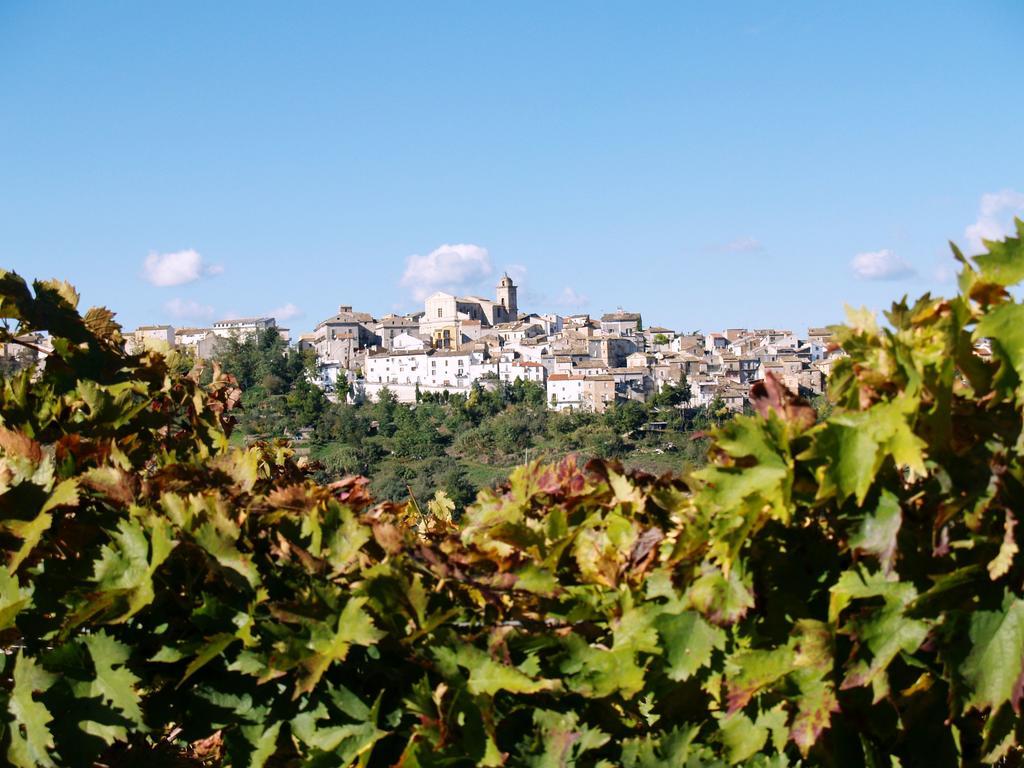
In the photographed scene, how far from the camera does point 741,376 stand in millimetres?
78000

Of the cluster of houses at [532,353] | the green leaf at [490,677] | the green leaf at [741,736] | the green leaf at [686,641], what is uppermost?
the cluster of houses at [532,353]

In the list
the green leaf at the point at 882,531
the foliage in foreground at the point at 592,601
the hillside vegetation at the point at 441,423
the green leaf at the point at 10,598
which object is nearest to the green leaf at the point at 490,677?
the foliage in foreground at the point at 592,601

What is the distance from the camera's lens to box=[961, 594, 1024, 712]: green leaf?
1779 mm

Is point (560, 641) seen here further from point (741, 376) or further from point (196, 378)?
point (741, 376)

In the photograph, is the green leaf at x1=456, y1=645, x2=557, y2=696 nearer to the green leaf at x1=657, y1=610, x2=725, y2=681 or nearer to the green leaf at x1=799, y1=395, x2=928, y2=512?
the green leaf at x1=657, y1=610, x2=725, y2=681

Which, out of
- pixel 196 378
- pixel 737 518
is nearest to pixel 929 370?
pixel 737 518

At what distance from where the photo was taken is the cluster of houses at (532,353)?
250 ft

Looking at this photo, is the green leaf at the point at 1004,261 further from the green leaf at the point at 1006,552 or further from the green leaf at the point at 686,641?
the green leaf at the point at 686,641

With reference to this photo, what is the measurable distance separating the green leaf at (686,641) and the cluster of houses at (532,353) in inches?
2414

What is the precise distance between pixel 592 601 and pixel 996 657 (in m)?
0.73

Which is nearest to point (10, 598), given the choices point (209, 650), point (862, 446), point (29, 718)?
point (29, 718)

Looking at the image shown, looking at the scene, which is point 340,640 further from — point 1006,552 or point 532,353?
point 532,353

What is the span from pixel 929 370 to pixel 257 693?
→ 1.40 metres

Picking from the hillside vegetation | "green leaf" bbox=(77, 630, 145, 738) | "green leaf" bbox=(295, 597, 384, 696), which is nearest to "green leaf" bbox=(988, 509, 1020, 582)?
"green leaf" bbox=(295, 597, 384, 696)
